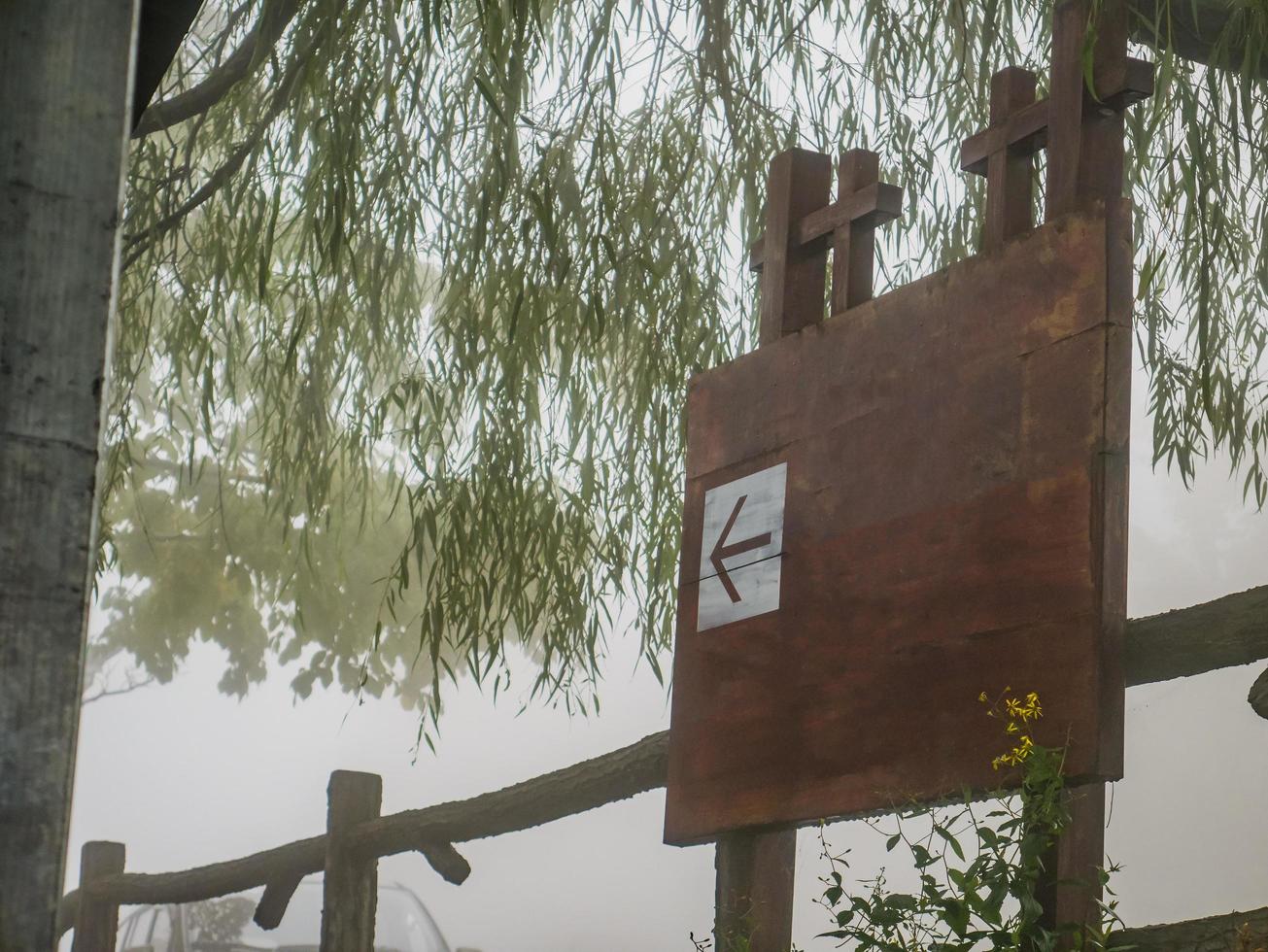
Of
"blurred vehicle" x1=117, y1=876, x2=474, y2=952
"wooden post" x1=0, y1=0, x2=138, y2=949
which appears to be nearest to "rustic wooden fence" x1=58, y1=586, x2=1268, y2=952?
"blurred vehicle" x1=117, y1=876, x2=474, y2=952

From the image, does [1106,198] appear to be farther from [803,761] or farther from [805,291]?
[803,761]

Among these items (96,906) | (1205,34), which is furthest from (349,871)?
(1205,34)

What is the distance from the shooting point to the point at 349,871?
16.9 ft

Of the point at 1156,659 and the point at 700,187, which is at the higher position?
the point at 700,187

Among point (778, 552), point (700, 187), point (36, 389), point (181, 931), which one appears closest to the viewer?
point (36, 389)

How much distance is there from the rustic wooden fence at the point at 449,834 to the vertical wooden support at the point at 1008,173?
0.65 meters

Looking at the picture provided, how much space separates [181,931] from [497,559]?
4809 mm

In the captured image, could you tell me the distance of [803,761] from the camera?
8.23 ft

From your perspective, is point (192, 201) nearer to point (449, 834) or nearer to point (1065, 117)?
point (449, 834)

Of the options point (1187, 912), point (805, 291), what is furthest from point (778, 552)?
point (1187, 912)

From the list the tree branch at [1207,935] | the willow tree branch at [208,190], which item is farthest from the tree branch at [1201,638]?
the willow tree branch at [208,190]

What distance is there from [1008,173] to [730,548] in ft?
2.66

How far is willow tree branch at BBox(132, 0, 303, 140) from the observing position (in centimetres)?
314

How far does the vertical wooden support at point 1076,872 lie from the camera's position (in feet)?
6.78
